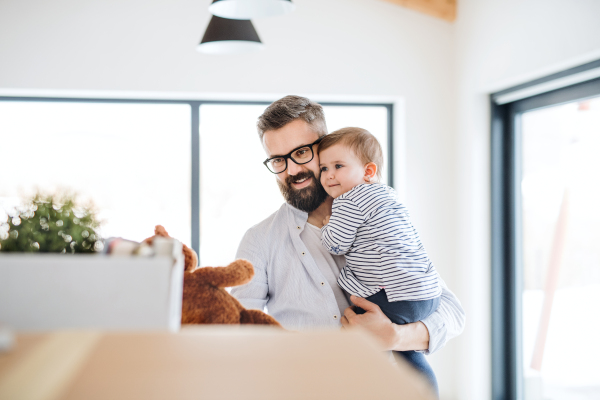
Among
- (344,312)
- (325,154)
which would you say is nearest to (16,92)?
(325,154)

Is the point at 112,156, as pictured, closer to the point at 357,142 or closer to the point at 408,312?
the point at 357,142

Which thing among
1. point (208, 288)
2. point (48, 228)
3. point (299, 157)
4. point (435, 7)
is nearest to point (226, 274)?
point (208, 288)

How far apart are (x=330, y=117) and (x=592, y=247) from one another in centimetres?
177

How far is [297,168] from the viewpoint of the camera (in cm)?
171

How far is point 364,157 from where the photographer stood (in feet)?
5.60

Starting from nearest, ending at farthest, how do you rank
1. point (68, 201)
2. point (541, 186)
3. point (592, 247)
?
point (68, 201) < point (592, 247) < point (541, 186)

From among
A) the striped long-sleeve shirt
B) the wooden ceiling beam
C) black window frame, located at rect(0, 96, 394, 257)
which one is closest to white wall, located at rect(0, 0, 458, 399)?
the wooden ceiling beam

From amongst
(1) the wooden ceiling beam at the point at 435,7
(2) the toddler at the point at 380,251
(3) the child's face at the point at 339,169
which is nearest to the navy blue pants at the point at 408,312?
(2) the toddler at the point at 380,251

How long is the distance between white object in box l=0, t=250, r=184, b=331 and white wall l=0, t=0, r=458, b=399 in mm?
2656

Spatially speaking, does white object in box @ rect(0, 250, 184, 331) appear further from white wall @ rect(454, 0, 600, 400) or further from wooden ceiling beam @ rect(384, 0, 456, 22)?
wooden ceiling beam @ rect(384, 0, 456, 22)

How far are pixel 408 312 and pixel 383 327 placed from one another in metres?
0.10

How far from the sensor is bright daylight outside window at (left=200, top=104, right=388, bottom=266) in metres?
3.28

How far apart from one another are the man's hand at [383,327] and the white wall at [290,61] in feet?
5.70

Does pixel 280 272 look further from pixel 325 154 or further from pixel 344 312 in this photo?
pixel 325 154
